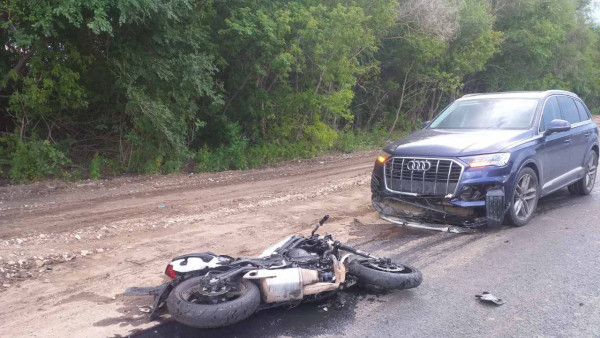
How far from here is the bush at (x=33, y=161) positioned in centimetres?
1088

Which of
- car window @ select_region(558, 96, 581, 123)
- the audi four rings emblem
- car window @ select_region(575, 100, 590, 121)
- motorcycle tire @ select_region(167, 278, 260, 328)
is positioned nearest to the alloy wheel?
the audi four rings emblem

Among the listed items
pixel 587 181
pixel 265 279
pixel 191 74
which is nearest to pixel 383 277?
pixel 265 279

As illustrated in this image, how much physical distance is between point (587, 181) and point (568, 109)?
142 cm

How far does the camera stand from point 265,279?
4000mm

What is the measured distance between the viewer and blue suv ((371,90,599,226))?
639cm

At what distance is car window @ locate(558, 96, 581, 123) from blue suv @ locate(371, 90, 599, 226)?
0.13 ft

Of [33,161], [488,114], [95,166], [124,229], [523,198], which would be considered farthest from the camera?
[95,166]

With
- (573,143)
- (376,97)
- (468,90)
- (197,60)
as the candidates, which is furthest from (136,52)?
(468,90)

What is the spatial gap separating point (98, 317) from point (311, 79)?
12.7 meters

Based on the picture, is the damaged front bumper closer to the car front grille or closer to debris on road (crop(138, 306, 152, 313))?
the car front grille

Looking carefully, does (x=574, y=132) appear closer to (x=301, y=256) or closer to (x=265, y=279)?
(x=301, y=256)

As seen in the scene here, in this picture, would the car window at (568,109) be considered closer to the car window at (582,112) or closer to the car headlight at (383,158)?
the car window at (582,112)

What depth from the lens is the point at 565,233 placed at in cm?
648

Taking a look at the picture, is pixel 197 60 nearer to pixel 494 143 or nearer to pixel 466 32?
pixel 494 143
